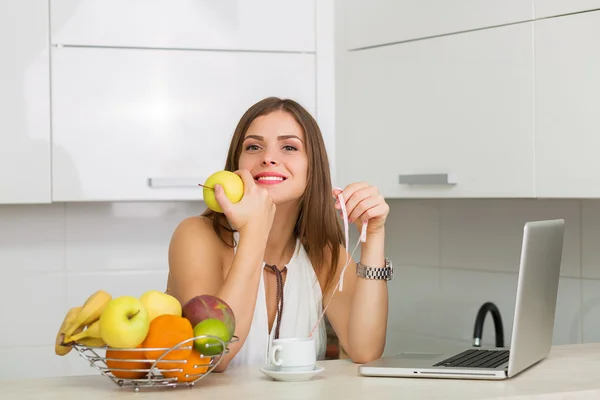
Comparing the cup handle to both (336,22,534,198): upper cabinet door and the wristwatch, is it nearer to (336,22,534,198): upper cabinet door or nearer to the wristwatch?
the wristwatch

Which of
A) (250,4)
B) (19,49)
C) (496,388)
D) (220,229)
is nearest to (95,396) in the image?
(496,388)

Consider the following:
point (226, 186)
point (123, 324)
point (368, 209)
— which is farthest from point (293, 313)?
point (123, 324)

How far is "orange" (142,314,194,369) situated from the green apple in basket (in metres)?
0.01

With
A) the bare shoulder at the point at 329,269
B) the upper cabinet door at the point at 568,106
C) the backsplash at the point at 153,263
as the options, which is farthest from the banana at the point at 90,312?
the backsplash at the point at 153,263

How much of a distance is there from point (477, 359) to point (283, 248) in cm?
70

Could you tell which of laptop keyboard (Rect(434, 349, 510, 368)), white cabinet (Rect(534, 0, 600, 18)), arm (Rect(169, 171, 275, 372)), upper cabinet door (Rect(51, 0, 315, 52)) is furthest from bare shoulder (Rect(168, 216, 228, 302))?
white cabinet (Rect(534, 0, 600, 18))

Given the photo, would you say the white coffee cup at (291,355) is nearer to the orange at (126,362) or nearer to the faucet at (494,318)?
the orange at (126,362)

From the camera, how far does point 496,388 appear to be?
4.79ft

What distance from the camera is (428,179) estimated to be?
7.72 ft

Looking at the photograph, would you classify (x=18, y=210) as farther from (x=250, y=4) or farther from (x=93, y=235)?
(x=250, y=4)

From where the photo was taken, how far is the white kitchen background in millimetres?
2189

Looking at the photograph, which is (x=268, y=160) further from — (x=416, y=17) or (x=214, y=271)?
(x=416, y=17)

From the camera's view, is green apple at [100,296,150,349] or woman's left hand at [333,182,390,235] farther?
woman's left hand at [333,182,390,235]

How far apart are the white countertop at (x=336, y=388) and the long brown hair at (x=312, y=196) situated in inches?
24.2
